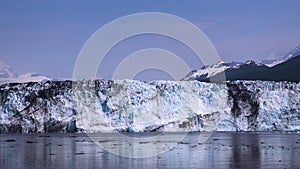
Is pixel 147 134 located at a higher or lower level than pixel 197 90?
lower

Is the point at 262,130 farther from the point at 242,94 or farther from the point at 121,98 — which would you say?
the point at 121,98

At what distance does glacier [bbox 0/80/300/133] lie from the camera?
61.1 metres

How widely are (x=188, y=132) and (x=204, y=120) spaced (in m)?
4.10

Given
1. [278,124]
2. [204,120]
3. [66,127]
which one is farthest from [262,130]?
[66,127]

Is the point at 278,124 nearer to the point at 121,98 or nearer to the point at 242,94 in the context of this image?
the point at 242,94

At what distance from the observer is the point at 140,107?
203ft

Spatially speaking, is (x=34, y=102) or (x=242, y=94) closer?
(x=34, y=102)

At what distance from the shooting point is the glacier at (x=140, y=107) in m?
61.1

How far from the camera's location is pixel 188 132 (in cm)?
6706

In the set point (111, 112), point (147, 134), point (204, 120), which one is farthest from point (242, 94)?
point (111, 112)

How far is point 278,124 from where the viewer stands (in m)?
64.3

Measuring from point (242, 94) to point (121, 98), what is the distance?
645 inches

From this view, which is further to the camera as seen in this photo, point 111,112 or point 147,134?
point 147,134

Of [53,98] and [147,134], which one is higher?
[53,98]
